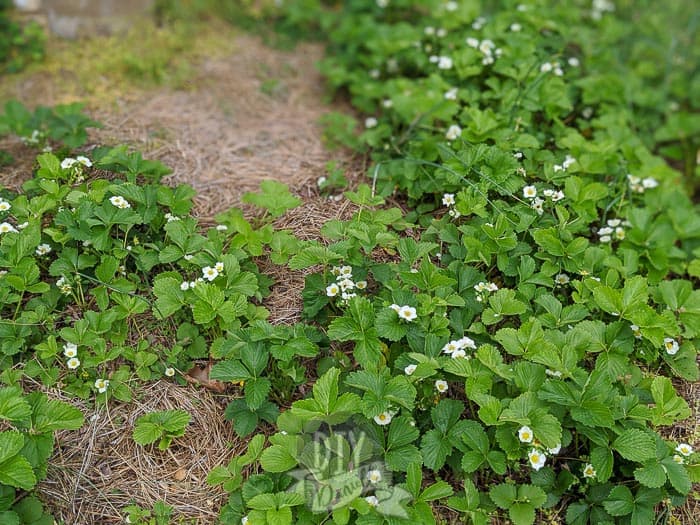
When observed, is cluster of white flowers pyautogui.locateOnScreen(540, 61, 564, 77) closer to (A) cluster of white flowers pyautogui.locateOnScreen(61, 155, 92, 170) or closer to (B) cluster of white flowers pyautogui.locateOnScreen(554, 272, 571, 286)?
(B) cluster of white flowers pyautogui.locateOnScreen(554, 272, 571, 286)

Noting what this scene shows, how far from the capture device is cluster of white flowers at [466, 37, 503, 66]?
3527mm

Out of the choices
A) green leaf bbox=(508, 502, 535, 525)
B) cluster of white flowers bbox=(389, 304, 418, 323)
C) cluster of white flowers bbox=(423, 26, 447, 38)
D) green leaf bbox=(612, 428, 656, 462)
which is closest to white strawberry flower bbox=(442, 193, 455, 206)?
cluster of white flowers bbox=(389, 304, 418, 323)

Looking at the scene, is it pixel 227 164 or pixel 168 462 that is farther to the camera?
pixel 227 164

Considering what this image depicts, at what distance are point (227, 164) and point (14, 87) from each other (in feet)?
5.03

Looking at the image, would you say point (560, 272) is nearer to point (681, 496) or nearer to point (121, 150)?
point (681, 496)

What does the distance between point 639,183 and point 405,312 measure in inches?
64.9

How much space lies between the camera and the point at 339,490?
2.08 m

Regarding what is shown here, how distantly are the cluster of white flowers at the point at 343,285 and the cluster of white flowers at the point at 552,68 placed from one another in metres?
1.80

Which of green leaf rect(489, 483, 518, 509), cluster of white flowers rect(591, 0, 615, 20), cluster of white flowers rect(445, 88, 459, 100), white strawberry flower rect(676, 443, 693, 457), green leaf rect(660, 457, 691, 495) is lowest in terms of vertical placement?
green leaf rect(489, 483, 518, 509)

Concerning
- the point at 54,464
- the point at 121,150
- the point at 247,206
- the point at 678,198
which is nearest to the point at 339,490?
the point at 54,464

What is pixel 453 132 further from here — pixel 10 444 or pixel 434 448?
pixel 10 444

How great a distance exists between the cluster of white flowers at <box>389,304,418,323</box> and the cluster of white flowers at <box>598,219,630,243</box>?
111cm

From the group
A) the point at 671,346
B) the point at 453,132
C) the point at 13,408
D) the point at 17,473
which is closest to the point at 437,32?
the point at 453,132

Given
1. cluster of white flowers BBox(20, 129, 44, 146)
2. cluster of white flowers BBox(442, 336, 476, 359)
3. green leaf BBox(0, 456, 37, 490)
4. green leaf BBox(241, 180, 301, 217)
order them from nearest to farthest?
1. green leaf BBox(0, 456, 37, 490)
2. cluster of white flowers BBox(442, 336, 476, 359)
3. green leaf BBox(241, 180, 301, 217)
4. cluster of white flowers BBox(20, 129, 44, 146)
